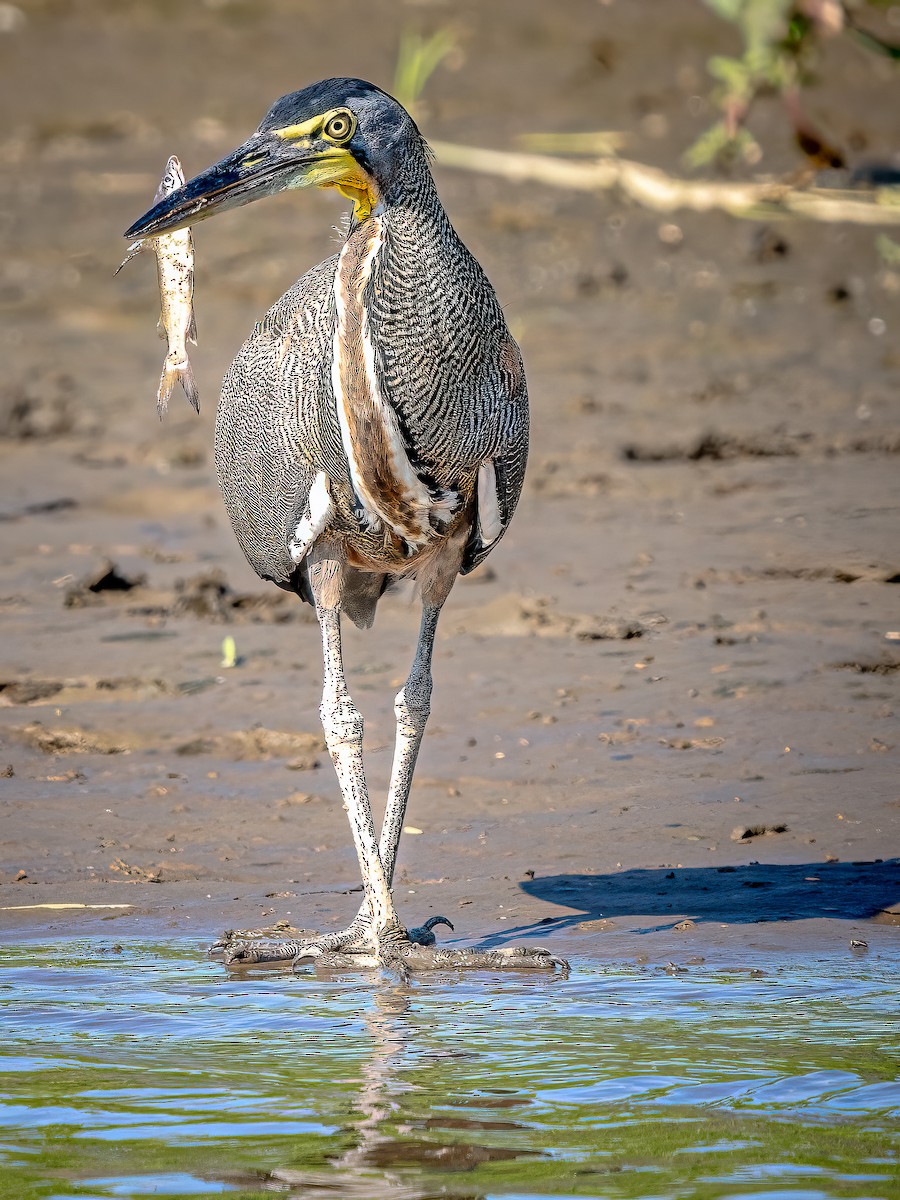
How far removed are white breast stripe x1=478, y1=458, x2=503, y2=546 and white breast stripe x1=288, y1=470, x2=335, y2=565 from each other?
18.1 inches

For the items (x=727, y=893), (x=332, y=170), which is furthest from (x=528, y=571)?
(x=332, y=170)

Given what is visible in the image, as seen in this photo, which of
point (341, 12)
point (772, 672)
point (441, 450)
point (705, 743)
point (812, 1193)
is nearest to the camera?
point (812, 1193)

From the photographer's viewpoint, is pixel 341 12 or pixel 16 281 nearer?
pixel 16 281

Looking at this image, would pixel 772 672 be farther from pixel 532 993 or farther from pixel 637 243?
pixel 637 243

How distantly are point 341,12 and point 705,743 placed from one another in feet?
39.1

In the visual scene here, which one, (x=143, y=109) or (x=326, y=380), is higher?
(x=143, y=109)

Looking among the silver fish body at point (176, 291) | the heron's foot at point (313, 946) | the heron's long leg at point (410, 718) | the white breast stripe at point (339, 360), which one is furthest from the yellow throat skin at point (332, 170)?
the heron's foot at point (313, 946)

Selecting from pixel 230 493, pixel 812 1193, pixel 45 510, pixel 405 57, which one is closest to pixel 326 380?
pixel 230 493

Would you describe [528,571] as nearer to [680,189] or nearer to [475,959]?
[475,959]

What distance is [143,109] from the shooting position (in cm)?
1628

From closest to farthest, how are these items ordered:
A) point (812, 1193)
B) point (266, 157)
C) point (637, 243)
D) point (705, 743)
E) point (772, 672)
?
point (812, 1193), point (266, 157), point (705, 743), point (772, 672), point (637, 243)

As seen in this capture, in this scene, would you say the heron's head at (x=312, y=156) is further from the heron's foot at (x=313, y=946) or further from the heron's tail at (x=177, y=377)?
the heron's foot at (x=313, y=946)

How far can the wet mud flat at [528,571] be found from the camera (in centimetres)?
648

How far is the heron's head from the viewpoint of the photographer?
5039 millimetres
